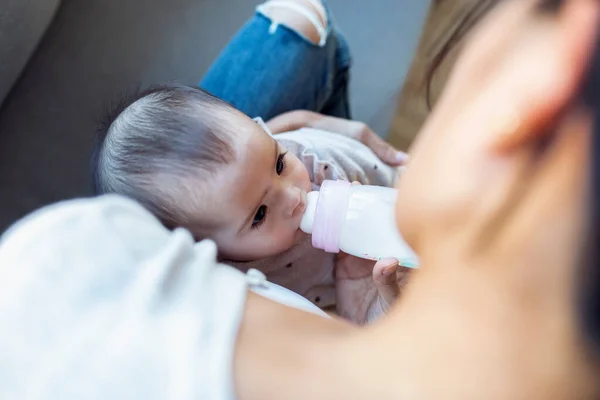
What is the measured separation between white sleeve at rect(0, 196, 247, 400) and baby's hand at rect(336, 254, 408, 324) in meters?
0.28

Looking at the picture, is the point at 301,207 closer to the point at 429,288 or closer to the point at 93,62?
the point at 429,288

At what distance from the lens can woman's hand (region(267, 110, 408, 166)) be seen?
3.13 ft

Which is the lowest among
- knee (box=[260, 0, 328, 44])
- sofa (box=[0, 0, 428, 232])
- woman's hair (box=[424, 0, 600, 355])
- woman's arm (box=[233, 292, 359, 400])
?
sofa (box=[0, 0, 428, 232])

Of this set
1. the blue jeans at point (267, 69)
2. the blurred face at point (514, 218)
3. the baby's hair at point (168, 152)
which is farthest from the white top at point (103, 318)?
the blue jeans at point (267, 69)

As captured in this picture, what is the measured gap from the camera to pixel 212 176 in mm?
664

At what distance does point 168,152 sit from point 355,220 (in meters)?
0.24

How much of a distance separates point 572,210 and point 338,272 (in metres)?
0.56

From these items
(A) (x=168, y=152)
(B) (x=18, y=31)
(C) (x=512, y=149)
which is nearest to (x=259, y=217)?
(A) (x=168, y=152)

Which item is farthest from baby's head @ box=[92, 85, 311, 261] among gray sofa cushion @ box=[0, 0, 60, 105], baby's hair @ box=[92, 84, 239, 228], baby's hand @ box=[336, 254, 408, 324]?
gray sofa cushion @ box=[0, 0, 60, 105]

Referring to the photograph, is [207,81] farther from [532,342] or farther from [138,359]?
[532,342]

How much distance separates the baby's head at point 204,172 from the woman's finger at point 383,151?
0.28 metres

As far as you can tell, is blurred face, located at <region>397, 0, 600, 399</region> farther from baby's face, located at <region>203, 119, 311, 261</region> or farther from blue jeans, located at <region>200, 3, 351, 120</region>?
blue jeans, located at <region>200, 3, 351, 120</region>

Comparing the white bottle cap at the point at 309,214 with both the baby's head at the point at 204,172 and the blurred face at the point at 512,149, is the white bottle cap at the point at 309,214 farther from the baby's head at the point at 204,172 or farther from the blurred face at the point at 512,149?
the blurred face at the point at 512,149

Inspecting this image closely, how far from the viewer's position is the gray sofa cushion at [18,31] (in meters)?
1.01
